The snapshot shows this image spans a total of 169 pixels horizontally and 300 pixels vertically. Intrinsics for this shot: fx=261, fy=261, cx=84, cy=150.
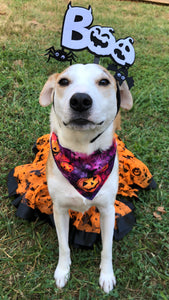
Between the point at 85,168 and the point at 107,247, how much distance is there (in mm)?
784

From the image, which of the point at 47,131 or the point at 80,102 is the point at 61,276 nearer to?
the point at 80,102

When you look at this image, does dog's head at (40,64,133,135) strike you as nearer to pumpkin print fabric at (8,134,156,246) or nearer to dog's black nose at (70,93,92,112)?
dog's black nose at (70,93,92,112)

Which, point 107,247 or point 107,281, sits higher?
point 107,247

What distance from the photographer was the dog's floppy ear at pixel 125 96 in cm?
213

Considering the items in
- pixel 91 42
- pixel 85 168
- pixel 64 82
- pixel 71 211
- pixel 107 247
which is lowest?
pixel 71 211

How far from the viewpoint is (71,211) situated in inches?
112

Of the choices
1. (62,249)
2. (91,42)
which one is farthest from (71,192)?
(91,42)

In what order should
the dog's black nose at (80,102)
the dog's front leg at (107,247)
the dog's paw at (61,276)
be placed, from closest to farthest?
the dog's black nose at (80,102), the dog's front leg at (107,247), the dog's paw at (61,276)

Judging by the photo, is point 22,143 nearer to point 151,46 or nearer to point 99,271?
point 99,271

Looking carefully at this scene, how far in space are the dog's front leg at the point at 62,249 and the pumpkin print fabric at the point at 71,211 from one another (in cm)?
27

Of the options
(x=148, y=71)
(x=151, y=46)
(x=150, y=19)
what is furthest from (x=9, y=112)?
(x=150, y=19)

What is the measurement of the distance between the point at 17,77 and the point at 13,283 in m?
3.46

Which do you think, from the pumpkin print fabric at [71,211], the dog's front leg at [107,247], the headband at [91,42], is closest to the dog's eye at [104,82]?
the headband at [91,42]

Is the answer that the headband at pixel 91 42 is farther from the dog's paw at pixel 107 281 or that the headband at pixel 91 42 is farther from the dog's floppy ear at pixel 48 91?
the dog's paw at pixel 107 281
